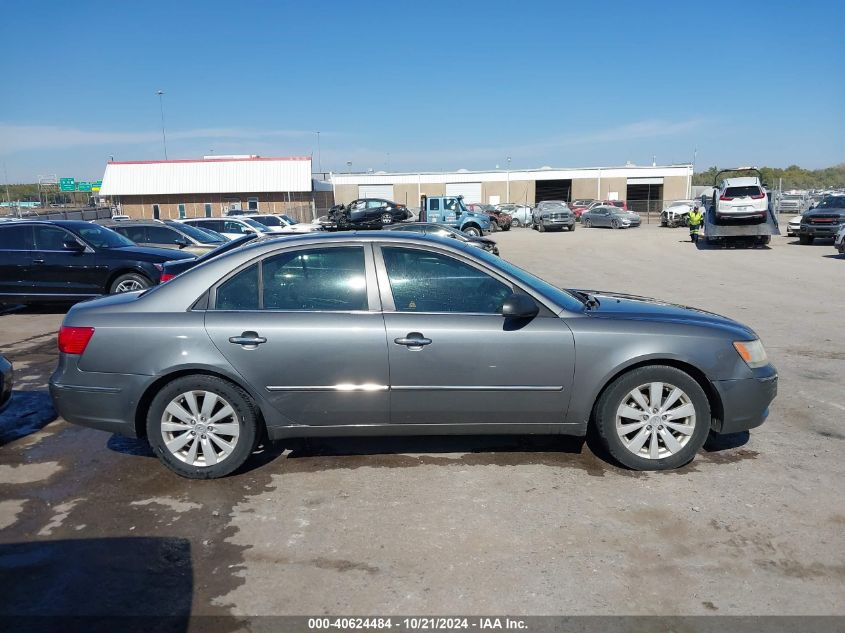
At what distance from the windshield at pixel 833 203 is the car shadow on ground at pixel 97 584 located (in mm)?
27506

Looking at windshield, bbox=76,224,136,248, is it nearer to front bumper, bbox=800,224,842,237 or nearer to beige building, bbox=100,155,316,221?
front bumper, bbox=800,224,842,237

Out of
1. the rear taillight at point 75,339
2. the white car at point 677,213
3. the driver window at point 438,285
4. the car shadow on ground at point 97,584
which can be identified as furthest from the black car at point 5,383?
the white car at point 677,213

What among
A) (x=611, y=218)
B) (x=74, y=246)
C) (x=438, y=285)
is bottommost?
(x=438, y=285)

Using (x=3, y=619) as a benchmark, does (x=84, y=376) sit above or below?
above

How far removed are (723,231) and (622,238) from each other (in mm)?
6861

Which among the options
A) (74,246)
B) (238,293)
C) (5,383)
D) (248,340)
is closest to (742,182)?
(74,246)

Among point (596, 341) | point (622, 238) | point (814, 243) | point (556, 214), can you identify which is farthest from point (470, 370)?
point (556, 214)

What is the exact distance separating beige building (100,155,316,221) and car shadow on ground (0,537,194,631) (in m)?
52.3

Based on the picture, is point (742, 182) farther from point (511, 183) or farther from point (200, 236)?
point (511, 183)

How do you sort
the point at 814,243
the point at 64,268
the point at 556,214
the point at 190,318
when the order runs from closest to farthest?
the point at 190,318
the point at 64,268
the point at 814,243
the point at 556,214

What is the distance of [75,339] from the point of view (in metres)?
4.50

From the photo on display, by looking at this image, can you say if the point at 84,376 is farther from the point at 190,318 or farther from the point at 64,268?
the point at 64,268

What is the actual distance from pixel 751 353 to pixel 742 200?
21818mm

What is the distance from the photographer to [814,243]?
25641mm
